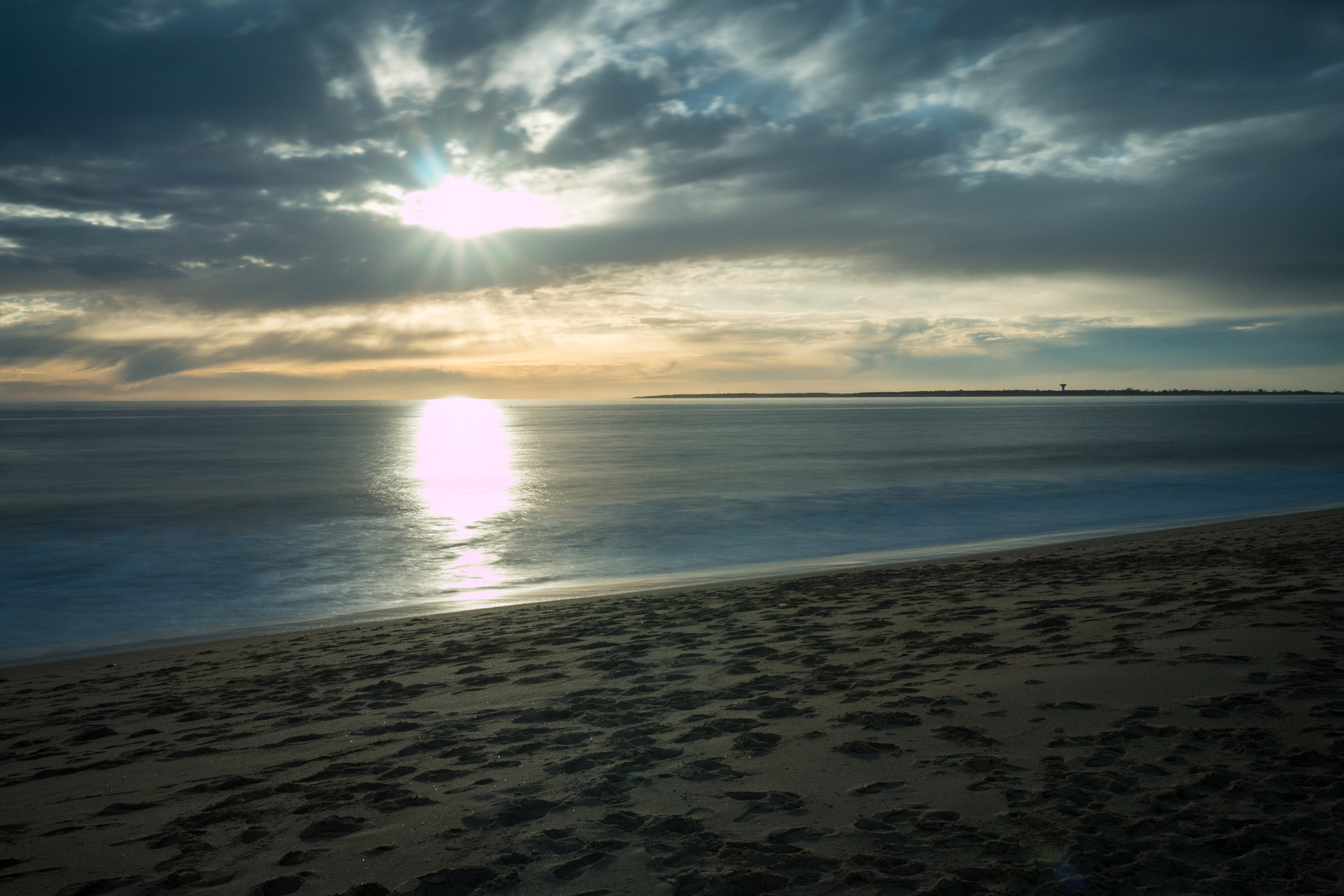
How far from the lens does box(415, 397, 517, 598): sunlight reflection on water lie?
17625 mm

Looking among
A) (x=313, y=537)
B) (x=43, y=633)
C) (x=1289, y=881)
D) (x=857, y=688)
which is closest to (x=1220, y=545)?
(x=857, y=688)

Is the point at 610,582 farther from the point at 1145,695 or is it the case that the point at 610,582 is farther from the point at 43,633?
the point at 1145,695

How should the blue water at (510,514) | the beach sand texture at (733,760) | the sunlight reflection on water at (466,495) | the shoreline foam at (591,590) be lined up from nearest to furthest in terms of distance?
1. the beach sand texture at (733,760)
2. the shoreline foam at (591,590)
3. the blue water at (510,514)
4. the sunlight reflection on water at (466,495)

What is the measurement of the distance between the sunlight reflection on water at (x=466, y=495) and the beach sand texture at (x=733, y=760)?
778cm

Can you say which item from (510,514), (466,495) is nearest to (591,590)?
(510,514)

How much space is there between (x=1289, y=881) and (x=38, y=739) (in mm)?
9111

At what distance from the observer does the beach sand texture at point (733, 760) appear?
3998 mm

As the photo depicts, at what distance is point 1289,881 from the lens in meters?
3.61

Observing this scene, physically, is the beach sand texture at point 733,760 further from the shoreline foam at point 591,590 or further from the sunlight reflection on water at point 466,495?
the sunlight reflection on water at point 466,495

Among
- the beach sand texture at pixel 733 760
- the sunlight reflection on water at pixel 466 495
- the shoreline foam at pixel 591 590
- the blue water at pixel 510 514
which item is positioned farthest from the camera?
the sunlight reflection on water at pixel 466 495

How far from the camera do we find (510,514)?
89.6 feet

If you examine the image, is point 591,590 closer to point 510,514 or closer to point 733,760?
point 733,760

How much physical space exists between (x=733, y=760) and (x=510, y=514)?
22.8 metres

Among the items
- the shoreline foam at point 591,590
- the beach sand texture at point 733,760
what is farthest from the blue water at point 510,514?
the beach sand texture at point 733,760
